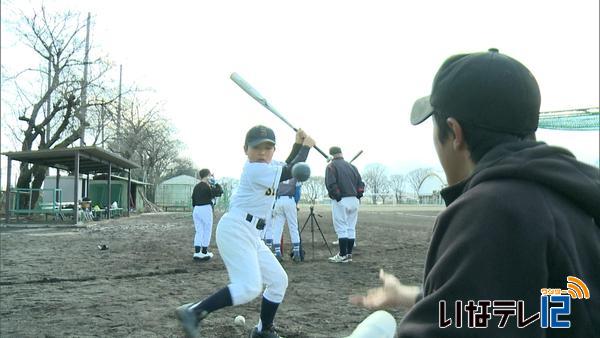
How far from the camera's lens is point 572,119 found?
2028cm

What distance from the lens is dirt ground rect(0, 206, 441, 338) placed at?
488cm

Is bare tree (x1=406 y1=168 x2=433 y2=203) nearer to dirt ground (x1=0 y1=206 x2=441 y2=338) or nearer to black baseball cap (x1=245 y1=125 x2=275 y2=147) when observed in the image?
dirt ground (x1=0 y1=206 x2=441 y2=338)

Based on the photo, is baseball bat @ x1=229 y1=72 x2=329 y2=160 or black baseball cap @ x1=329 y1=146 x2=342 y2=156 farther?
black baseball cap @ x1=329 y1=146 x2=342 y2=156

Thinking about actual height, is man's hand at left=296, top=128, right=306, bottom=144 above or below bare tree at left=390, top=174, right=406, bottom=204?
below

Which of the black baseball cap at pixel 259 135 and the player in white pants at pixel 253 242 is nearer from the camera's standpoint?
the player in white pants at pixel 253 242

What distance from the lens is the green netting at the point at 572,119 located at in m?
18.9

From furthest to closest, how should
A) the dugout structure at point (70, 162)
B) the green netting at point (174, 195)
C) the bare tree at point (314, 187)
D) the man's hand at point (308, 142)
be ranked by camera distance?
1. the bare tree at point (314, 187)
2. the green netting at point (174, 195)
3. the dugout structure at point (70, 162)
4. the man's hand at point (308, 142)

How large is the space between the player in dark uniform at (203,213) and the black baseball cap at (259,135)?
552 cm

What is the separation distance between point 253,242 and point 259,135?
1058mm

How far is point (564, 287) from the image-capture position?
111 centimetres

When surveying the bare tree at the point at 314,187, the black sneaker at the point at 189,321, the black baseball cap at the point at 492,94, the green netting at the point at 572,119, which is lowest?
the black sneaker at the point at 189,321

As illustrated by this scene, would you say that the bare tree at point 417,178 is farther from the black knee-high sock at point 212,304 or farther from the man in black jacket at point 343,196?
the black knee-high sock at point 212,304

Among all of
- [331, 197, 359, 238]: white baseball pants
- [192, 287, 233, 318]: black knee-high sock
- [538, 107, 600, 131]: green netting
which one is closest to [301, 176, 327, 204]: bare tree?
[538, 107, 600, 131]: green netting

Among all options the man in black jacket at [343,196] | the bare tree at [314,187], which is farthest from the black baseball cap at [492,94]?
the bare tree at [314,187]
